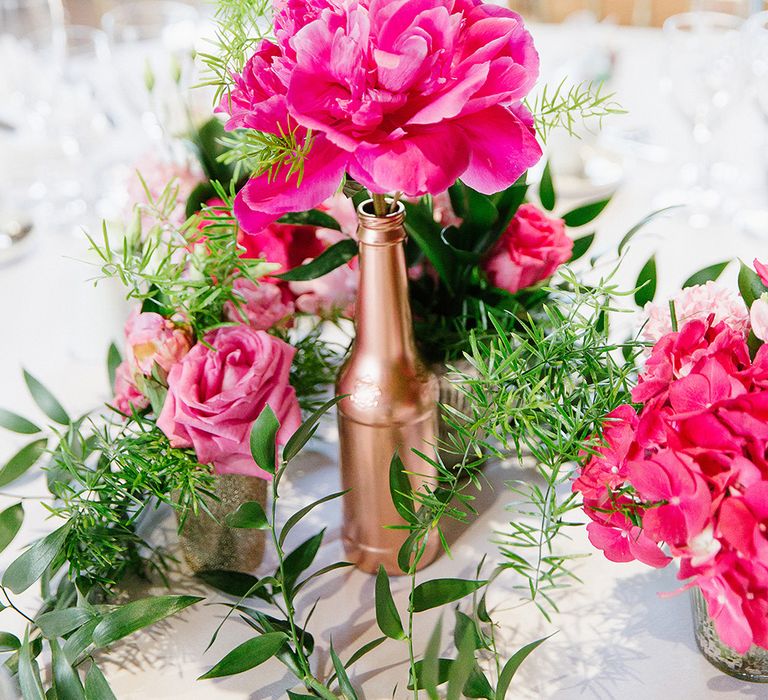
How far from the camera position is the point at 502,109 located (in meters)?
0.48

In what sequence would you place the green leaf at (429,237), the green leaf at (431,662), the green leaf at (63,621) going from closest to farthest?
the green leaf at (431,662) → the green leaf at (63,621) → the green leaf at (429,237)

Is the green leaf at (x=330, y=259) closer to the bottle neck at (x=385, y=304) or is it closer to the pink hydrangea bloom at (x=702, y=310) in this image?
the bottle neck at (x=385, y=304)

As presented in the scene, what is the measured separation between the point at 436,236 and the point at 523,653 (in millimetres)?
287

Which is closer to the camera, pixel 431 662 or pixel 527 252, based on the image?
pixel 431 662

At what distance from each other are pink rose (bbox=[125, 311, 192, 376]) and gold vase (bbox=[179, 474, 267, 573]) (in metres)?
0.08

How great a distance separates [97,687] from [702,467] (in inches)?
13.3

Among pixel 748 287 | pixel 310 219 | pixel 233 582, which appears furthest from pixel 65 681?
pixel 748 287

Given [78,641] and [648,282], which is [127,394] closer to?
[78,641]

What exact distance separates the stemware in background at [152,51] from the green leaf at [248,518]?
0.50 metres

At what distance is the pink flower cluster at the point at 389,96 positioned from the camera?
438 mm

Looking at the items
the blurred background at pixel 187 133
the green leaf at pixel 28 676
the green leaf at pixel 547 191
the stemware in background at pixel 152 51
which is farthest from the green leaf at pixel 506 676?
the stemware in background at pixel 152 51

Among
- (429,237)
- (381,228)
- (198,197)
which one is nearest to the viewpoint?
(381,228)

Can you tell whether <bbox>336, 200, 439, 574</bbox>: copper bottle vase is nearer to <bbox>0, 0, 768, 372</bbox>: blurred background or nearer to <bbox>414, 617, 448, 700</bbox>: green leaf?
<bbox>414, 617, 448, 700</bbox>: green leaf

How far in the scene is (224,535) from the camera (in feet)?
1.97
